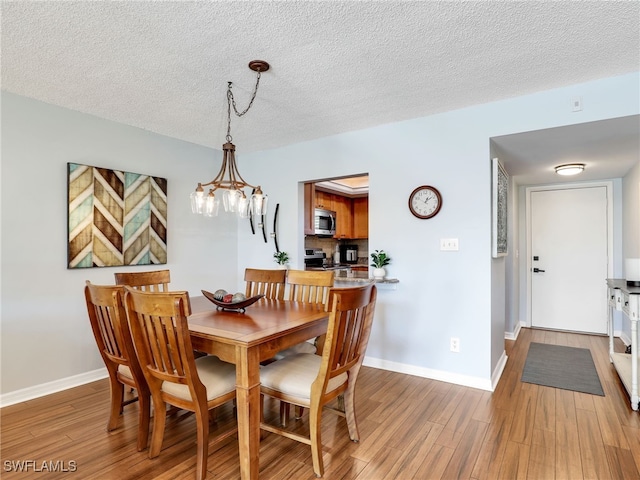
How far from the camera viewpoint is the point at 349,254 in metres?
6.58

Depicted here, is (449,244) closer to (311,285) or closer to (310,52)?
(311,285)

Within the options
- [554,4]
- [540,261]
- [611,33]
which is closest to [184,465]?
[554,4]

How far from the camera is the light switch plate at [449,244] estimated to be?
3.10 metres

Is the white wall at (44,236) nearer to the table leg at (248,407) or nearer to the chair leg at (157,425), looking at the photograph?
the chair leg at (157,425)

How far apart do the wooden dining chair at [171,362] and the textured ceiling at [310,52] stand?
142 centimetres

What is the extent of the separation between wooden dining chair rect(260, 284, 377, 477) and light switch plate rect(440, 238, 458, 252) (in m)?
1.37

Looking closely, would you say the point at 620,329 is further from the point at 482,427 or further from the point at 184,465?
the point at 184,465

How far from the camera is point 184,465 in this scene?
1.92 meters

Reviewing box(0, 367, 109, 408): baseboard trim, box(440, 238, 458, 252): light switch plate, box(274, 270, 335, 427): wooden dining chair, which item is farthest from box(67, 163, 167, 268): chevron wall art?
box(440, 238, 458, 252): light switch plate

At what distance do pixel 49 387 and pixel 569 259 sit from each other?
6.07m

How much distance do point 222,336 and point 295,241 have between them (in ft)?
7.95

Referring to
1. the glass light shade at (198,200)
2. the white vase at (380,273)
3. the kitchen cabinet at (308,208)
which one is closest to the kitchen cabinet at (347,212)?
the kitchen cabinet at (308,208)

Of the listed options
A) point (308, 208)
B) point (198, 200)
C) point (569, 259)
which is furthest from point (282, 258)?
point (569, 259)

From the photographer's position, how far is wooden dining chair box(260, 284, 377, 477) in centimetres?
178
